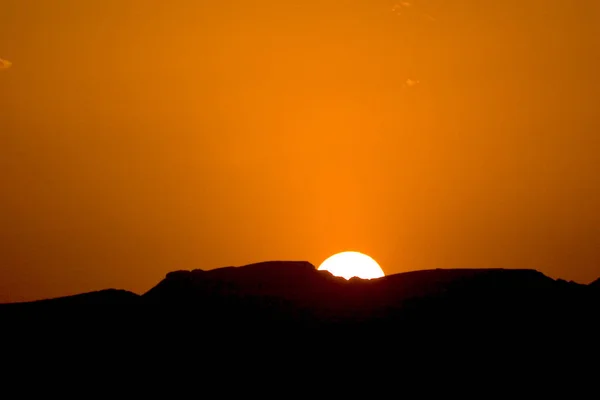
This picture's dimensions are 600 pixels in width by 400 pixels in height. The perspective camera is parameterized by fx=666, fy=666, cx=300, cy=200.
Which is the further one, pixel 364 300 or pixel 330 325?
pixel 364 300

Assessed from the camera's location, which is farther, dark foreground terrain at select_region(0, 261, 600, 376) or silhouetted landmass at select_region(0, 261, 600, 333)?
silhouetted landmass at select_region(0, 261, 600, 333)

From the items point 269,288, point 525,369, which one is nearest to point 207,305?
point 269,288

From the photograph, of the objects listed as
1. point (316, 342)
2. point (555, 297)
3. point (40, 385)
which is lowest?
point (40, 385)

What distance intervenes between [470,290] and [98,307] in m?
11.0

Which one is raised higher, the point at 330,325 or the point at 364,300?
the point at 364,300

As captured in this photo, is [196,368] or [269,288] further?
[269,288]

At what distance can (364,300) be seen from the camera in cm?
1969

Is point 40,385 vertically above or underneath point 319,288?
underneath

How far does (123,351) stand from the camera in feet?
58.4

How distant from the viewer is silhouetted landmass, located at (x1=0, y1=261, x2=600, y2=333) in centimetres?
1834

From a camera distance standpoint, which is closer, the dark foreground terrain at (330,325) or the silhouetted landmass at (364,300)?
the dark foreground terrain at (330,325)

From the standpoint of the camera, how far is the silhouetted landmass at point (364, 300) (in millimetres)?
18344

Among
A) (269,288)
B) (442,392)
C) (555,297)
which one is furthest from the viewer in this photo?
(269,288)

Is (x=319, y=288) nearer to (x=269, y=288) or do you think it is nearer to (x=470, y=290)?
(x=269, y=288)
